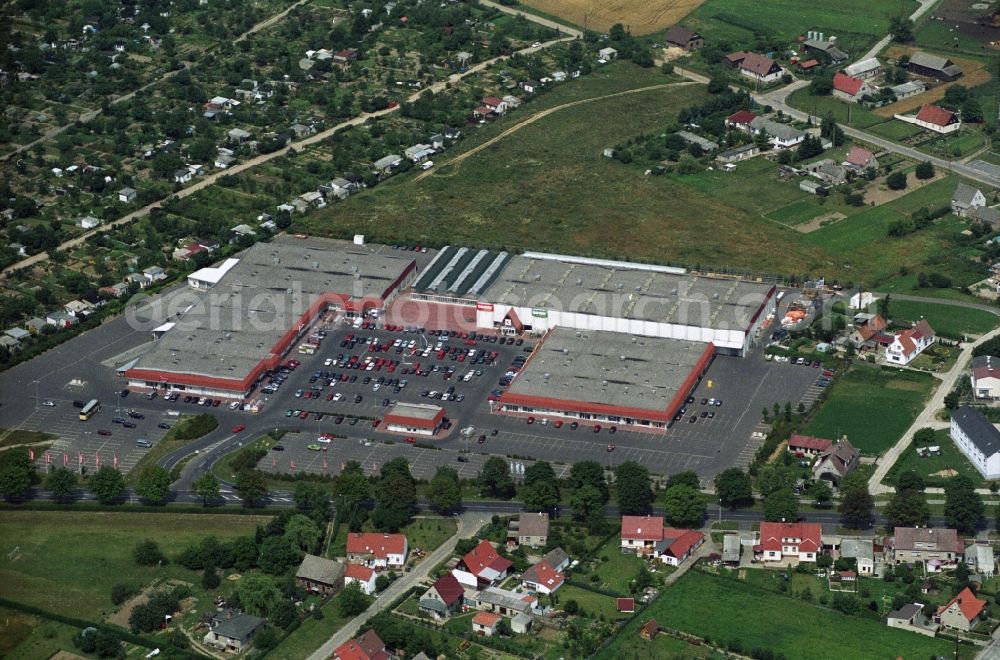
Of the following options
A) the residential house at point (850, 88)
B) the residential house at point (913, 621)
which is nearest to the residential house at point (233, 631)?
the residential house at point (913, 621)

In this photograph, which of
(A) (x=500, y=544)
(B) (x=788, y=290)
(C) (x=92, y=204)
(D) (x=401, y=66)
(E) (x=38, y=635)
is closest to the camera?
(E) (x=38, y=635)

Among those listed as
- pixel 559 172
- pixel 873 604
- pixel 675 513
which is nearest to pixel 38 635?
pixel 675 513

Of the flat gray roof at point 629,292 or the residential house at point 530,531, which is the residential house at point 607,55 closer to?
the flat gray roof at point 629,292

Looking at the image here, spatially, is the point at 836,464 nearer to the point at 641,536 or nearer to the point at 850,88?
the point at 641,536

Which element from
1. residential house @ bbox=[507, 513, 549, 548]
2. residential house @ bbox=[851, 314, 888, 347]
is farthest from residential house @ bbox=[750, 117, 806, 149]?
residential house @ bbox=[507, 513, 549, 548]

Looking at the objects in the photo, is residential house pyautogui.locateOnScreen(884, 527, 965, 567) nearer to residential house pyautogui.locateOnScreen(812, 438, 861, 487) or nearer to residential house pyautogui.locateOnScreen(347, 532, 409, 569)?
residential house pyautogui.locateOnScreen(812, 438, 861, 487)

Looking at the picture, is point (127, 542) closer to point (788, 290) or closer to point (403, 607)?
point (403, 607)

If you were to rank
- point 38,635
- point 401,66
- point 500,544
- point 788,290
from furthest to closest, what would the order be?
point 401,66 < point 788,290 < point 500,544 < point 38,635
